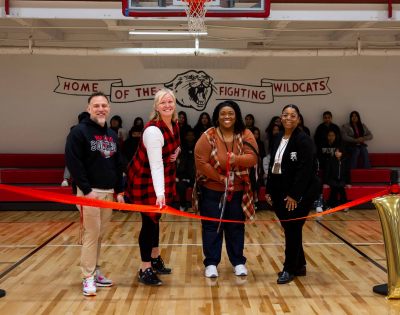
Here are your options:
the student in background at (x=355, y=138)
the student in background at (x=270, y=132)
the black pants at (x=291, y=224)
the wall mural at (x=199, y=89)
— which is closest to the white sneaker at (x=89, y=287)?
the black pants at (x=291, y=224)

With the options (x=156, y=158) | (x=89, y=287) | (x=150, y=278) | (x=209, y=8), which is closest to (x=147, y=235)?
(x=150, y=278)

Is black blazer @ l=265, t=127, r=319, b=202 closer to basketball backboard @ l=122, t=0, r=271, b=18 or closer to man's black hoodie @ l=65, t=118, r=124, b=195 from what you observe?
man's black hoodie @ l=65, t=118, r=124, b=195

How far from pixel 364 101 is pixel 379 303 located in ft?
24.9

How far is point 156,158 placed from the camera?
11.1 ft

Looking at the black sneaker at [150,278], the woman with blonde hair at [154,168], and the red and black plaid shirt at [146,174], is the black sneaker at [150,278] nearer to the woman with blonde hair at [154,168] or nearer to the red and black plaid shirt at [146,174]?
the woman with blonde hair at [154,168]

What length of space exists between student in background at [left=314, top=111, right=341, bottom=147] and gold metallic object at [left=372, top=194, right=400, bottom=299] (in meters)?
6.00

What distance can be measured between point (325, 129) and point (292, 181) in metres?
6.06

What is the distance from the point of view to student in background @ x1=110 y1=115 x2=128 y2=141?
373 inches

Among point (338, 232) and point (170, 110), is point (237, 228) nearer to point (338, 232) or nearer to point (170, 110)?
point (170, 110)

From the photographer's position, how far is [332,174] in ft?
27.0

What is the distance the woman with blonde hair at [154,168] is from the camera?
341cm

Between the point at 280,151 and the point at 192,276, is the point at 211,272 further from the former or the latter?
the point at 280,151

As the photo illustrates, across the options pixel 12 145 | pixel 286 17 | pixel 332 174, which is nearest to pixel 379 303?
pixel 286 17

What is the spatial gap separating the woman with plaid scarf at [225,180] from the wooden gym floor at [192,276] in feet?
0.89
